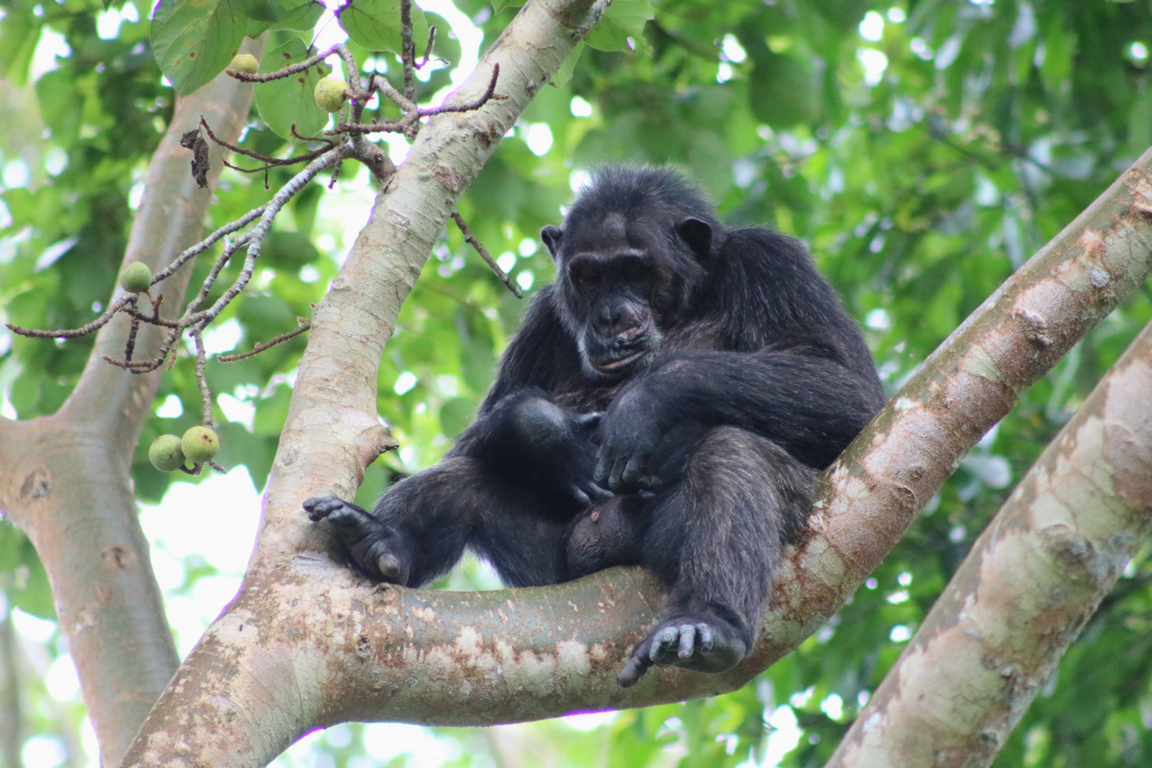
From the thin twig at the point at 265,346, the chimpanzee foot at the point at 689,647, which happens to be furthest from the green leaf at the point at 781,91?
the chimpanzee foot at the point at 689,647

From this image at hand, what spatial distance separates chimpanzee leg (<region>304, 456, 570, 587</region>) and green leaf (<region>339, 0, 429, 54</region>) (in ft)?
4.33

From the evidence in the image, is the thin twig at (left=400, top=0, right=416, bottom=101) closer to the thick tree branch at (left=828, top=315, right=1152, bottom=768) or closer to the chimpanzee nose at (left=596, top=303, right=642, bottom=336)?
the chimpanzee nose at (left=596, top=303, right=642, bottom=336)

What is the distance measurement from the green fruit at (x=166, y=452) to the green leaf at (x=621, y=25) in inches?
68.1

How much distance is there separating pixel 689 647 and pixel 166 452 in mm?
1312

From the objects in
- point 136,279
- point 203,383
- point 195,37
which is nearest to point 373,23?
point 195,37

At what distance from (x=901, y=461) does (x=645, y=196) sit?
2032 millimetres

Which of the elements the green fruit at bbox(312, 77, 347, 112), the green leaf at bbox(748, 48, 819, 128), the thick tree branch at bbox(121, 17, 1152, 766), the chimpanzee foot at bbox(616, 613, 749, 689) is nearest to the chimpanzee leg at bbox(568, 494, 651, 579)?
the thick tree branch at bbox(121, 17, 1152, 766)

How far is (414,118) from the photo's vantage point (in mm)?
2814

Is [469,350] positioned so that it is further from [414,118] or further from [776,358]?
[414,118]

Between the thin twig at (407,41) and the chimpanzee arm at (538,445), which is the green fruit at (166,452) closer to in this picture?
the thin twig at (407,41)

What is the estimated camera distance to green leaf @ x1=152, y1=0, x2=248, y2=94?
109 inches

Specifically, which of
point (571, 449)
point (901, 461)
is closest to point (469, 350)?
point (571, 449)

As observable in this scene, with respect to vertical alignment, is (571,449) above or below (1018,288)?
above

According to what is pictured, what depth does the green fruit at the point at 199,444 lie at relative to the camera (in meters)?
2.58
